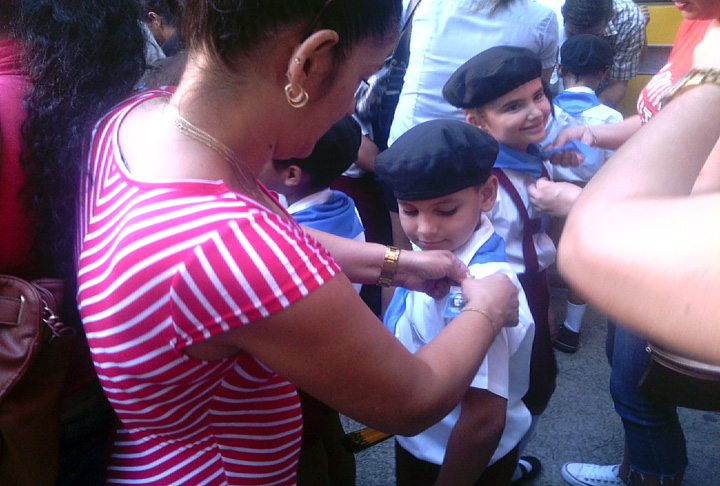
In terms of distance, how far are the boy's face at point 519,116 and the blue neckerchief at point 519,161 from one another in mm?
44

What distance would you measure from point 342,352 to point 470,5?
6.52 feet

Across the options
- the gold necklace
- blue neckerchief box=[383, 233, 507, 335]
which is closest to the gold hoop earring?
the gold necklace

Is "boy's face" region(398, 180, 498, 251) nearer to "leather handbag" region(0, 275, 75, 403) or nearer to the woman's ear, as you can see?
the woman's ear

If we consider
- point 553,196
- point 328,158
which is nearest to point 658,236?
point 553,196

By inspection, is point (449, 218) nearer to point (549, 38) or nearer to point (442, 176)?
point (442, 176)

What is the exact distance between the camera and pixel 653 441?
2.00 meters

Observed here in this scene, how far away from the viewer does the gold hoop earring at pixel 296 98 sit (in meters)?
0.96

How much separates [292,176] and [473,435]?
3.44 ft

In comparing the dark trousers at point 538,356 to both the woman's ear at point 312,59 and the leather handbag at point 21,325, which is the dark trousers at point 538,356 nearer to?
the woman's ear at point 312,59

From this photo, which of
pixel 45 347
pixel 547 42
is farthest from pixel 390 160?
pixel 547 42

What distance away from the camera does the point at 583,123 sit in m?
2.92

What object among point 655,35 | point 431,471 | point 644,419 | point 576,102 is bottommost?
point 644,419

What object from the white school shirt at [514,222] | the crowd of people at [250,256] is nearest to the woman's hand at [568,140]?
the white school shirt at [514,222]

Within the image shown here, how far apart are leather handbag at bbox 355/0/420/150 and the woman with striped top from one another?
185cm
